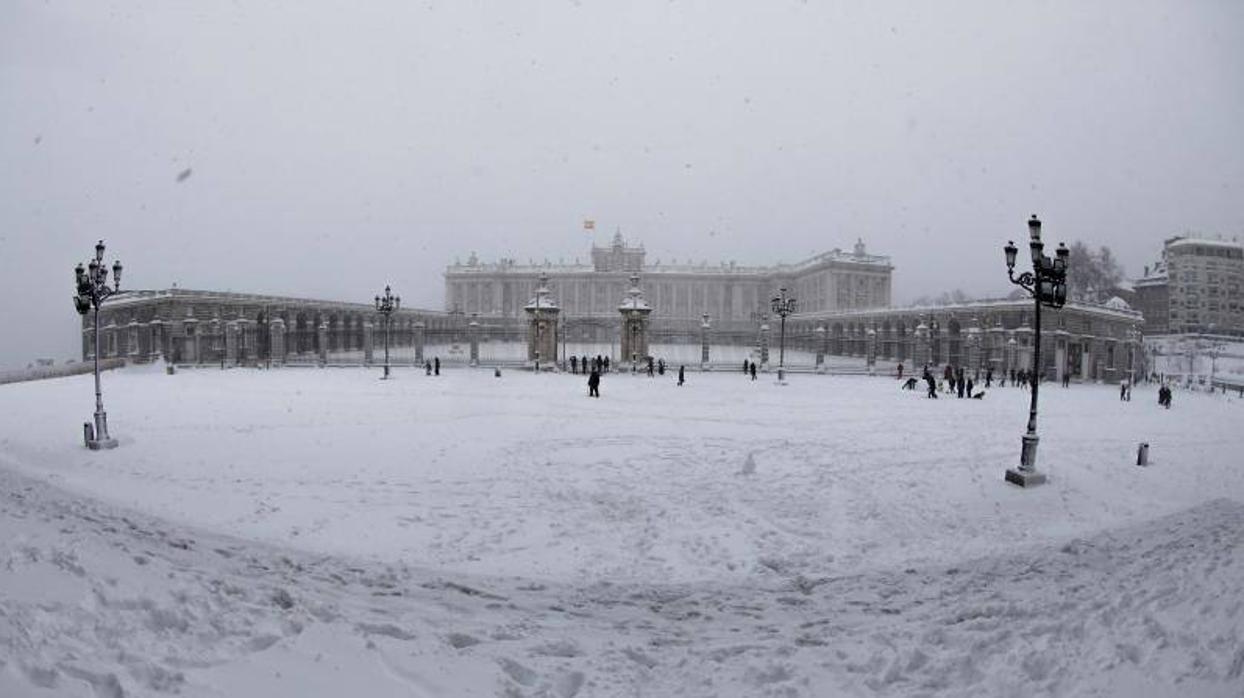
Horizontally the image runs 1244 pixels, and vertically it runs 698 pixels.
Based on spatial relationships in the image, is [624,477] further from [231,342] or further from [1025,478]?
[231,342]

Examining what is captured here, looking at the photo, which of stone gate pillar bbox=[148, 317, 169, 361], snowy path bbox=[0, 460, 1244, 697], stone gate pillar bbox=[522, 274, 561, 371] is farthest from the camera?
stone gate pillar bbox=[148, 317, 169, 361]

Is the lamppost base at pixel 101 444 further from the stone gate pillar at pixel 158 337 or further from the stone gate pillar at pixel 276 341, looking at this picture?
the stone gate pillar at pixel 158 337

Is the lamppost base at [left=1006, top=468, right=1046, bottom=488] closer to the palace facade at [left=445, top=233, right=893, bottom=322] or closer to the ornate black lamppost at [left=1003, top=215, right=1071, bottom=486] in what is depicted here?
the ornate black lamppost at [left=1003, top=215, right=1071, bottom=486]

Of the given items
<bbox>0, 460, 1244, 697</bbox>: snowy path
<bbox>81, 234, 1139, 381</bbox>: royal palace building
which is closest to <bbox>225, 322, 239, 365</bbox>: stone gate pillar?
<bbox>81, 234, 1139, 381</bbox>: royal palace building

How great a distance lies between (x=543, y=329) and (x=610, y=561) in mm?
32034

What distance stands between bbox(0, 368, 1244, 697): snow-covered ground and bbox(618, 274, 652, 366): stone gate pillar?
2108 centimetres

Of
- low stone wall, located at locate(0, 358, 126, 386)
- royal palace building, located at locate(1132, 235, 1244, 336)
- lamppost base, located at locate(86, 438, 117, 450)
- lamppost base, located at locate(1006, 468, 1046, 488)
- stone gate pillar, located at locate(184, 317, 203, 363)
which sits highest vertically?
royal palace building, located at locate(1132, 235, 1244, 336)

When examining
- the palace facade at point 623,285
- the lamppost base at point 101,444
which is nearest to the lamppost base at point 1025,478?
the lamppost base at point 101,444

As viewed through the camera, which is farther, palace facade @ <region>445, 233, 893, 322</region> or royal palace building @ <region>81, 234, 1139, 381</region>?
palace facade @ <region>445, 233, 893, 322</region>

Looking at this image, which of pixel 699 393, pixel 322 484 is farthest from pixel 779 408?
pixel 322 484

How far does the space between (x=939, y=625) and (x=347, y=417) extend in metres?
15.7

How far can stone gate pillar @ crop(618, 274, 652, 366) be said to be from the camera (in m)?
37.8

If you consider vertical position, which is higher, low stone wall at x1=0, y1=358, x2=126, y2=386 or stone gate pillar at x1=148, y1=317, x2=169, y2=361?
stone gate pillar at x1=148, y1=317, x2=169, y2=361

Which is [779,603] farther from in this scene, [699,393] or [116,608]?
[699,393]
